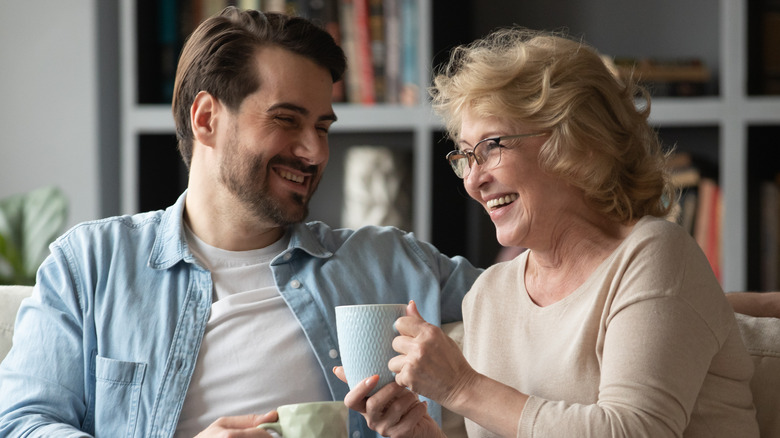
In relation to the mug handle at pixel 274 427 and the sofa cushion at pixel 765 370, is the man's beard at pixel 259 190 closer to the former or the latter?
the mug handle at pixel 274 427

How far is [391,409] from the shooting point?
3.94 ft

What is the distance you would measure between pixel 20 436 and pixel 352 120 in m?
1.47

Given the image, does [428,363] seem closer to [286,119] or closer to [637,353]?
[637,353]

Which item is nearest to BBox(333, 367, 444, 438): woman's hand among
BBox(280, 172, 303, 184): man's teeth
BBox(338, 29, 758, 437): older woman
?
BBox(338, 29, 758, 437): older woman

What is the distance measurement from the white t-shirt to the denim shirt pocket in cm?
8

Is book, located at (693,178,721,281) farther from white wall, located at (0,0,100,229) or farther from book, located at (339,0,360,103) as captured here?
white wall, located at (0,0,100,229)

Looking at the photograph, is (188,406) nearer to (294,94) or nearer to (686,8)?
(294,94)

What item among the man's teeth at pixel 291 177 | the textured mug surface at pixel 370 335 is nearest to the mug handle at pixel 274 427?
the textured mug surface at pixel 370 335

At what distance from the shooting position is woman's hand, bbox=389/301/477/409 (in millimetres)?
1108

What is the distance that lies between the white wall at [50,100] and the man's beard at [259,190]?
1153 mm

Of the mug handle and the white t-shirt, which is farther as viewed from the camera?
the white t-shirt

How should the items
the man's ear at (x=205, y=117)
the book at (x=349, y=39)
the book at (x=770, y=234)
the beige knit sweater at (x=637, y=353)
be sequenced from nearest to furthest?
1. the beige knit sweater at (x=637, y=353)
2. the man's ear at (x=205, y=117)
3. the book at (x=770, y=234)
4. the book at (x=349, y=39)

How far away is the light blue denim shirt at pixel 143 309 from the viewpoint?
147cm

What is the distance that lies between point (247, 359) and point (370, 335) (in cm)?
48
